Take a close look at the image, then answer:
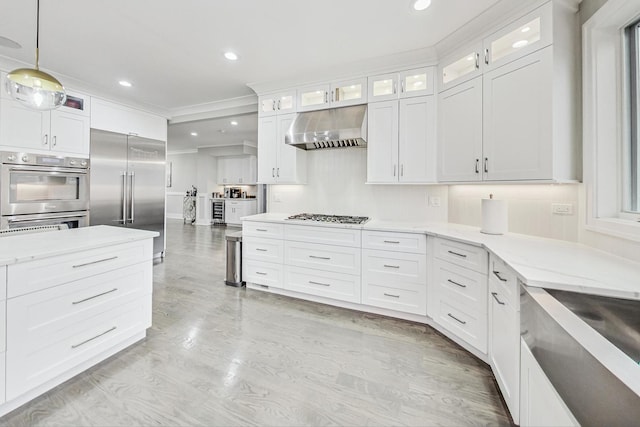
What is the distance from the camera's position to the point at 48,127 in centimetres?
328

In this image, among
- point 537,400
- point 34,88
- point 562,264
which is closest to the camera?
point 537,400

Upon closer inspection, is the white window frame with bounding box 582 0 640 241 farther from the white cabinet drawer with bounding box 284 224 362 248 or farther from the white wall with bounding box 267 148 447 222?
the white cabinet drawer with bounding box 284 224 362 248

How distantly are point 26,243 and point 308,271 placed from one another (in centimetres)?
225

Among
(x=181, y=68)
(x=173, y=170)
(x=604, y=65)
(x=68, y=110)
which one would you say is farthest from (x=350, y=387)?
(x=173, y=170)

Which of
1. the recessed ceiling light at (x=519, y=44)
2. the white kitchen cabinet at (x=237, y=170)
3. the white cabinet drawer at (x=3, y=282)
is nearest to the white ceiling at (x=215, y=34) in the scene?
the recessed ceiling light at (x=519, y=44)

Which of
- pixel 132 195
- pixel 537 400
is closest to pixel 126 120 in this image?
pixel 132 195

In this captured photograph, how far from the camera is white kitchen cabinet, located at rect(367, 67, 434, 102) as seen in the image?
276 centimetres

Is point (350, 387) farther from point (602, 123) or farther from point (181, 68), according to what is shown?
point (181, 68)

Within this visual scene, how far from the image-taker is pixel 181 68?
3170 mm

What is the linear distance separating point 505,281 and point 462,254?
0.57m

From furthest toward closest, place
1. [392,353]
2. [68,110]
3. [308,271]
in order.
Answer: [68,110] < [308,271] < [392,353]

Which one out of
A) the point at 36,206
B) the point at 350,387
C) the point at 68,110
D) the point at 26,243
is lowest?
the point at 350,387

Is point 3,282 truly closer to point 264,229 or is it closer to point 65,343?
point 65,343

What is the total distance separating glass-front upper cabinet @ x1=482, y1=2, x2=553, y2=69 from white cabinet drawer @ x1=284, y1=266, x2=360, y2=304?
2300 millimetres
